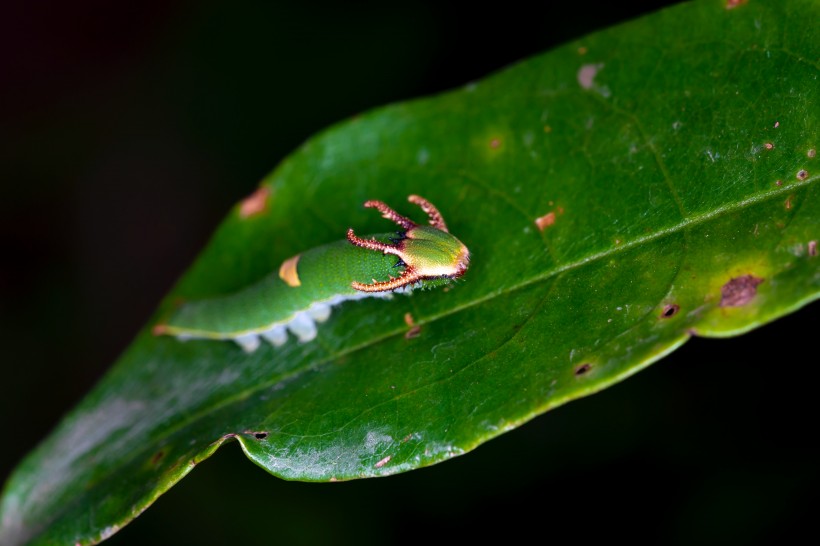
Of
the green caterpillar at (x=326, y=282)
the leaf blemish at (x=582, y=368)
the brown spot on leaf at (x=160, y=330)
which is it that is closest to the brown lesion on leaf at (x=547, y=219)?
the green caterpillar at (x=326, y=282)

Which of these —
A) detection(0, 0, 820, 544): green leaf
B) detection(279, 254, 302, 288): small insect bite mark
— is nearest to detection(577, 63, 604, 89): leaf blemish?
detection(0, 0, 820, 544): green leaf

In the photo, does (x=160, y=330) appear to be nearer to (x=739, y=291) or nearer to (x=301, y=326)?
(x=301, y=326)

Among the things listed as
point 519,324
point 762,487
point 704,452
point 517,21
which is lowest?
point 762,487

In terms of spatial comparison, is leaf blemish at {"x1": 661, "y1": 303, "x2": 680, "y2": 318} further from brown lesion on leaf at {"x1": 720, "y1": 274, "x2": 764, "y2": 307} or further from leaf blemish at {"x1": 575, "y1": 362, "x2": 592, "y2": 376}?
leaf blemish at {"x1": 575, "y1": 362, "x2": 592, "y2": 376}

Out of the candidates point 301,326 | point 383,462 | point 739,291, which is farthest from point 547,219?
point 301,326

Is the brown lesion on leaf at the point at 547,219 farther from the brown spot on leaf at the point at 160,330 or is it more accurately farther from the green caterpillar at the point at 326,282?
the brown spot on leaf at the point at 160,330

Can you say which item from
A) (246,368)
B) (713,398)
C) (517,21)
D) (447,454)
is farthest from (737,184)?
(517,21)

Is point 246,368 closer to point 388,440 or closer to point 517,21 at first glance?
point 388,440
